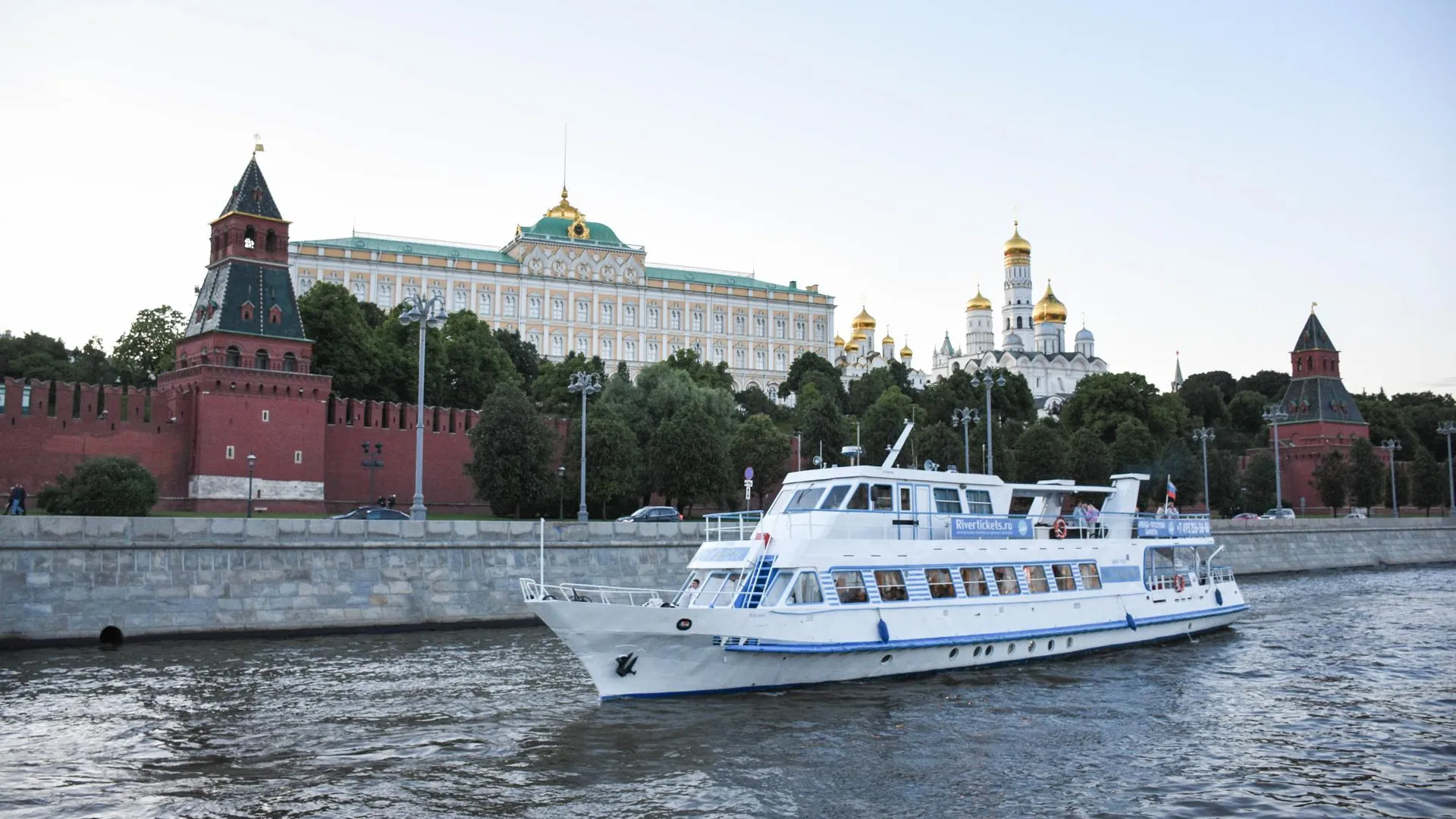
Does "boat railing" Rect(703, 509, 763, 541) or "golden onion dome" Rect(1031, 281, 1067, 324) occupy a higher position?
"golden onion dome" Rect(1031, 281, 1067, 324)

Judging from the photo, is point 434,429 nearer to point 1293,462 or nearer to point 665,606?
point 665,606

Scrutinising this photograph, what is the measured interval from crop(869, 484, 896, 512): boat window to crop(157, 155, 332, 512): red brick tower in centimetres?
3292

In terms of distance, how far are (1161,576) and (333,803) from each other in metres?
24.4

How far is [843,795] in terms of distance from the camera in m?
16.4

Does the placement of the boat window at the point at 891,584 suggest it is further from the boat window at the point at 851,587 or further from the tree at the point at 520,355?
the tree at the point at 520,355

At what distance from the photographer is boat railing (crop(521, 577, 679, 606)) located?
22.3 m

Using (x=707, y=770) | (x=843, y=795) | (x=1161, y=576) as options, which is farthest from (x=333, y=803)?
(x=1161, y=576)

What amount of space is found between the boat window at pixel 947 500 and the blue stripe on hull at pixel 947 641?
2.97 m

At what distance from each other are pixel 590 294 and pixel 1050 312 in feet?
211

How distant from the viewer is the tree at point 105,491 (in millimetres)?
39219

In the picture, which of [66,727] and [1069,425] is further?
[1069,425]

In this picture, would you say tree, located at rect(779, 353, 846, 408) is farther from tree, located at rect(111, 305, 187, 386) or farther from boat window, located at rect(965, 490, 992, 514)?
boat window, located at rect(965, 490, 992, 514)

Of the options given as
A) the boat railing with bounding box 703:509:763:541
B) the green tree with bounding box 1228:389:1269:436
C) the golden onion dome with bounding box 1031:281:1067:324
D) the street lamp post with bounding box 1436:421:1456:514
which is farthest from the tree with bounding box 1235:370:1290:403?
the boat railing with bounding box 703:509:763:541

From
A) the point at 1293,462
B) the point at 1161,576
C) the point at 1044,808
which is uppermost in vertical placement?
the point at 1293,462
